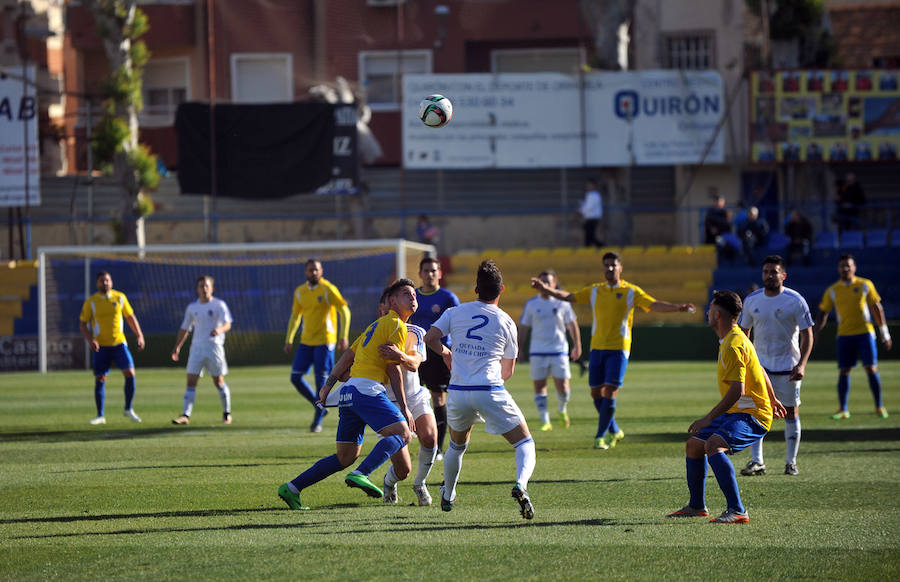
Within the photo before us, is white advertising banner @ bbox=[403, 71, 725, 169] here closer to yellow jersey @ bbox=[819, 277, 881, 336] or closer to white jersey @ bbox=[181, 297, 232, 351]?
yellow jersey @ bbox=[819, 277, 881, 336]

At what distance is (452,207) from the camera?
3597 cm

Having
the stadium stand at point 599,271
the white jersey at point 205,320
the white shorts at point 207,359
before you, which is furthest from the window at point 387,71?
the white shorts at point 207,359

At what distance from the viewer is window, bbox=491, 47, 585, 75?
37031 millimetres

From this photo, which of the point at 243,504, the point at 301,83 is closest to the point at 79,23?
the point at 301,83

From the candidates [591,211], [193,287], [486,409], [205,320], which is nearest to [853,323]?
[205,320]

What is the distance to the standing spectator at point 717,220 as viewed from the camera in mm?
31828

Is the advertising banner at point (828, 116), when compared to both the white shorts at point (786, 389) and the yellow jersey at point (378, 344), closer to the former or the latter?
the white shorts at point (786, 389)

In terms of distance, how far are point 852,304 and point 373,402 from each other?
1048cm

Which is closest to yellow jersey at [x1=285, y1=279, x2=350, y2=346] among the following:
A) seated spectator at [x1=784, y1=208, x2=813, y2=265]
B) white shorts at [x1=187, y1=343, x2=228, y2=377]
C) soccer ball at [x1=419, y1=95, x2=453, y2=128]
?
white shorts at [x1=187, y1=343, x2=228, y2=377]

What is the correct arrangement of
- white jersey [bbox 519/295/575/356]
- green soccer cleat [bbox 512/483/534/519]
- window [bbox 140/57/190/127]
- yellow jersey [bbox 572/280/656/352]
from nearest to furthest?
green soccer cleat [bbox 512/483/534/519] → yellow jersey [bbox 572/280/656/352] → white jersey [bbox 519/295/575/356] → window [bbox 140/57/190/127]

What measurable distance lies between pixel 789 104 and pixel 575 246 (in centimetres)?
775

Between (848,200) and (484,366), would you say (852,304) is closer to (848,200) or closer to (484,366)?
(484,366)

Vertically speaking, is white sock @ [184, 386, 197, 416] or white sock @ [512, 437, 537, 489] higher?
white sock @ [512, 437, 537, 489]

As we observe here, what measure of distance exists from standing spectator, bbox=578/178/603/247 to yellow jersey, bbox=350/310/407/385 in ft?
77.0
